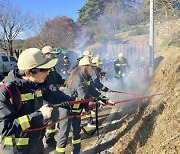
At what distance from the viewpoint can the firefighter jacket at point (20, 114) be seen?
103 inches

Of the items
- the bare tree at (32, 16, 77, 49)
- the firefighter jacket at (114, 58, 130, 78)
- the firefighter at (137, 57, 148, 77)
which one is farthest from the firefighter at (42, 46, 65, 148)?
the bare tree at (32, 16, 77, 49)

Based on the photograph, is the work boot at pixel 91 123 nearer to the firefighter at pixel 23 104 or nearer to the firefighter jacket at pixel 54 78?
the firefighter jacket at pixel 54 78

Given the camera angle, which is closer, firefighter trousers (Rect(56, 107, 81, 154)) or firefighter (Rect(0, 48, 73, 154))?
firefighter (Rect(0, 48, 73, 154))

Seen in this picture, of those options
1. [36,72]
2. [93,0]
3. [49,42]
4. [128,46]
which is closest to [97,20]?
[93,0]

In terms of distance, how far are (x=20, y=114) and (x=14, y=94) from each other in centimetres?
25

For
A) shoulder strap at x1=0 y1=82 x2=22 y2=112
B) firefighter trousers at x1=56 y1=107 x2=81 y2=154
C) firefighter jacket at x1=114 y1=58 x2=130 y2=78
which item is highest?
shoulder strap at x1=0 y1=82 x2=22 y2=112

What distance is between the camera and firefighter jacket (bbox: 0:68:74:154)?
261 centimetres

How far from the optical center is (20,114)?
110 inches

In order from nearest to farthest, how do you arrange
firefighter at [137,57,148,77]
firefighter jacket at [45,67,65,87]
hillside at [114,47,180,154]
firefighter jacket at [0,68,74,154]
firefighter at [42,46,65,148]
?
firefighter jacket at [0,68,74,154] < hillside at [114,47,180,154] < firefighter at [42,46,65,148] < firefighter jacket at [45,67,65,87] < firefighter at [137,57,148,77]

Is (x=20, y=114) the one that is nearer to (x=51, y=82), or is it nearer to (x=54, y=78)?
(x=51, y=82)

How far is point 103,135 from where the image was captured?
5914 millimetres

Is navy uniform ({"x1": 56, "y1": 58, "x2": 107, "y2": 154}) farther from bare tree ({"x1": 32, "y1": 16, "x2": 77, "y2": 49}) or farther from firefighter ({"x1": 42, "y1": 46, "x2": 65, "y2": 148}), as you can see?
bare tree ({"x1": 32, "y1": 16, "x2": 77, "y2": 49})

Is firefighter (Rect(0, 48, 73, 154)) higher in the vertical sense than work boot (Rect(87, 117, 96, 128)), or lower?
higher

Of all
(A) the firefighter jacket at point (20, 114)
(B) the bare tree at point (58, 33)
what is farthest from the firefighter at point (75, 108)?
(B) the bare tree at point (58, 33)
